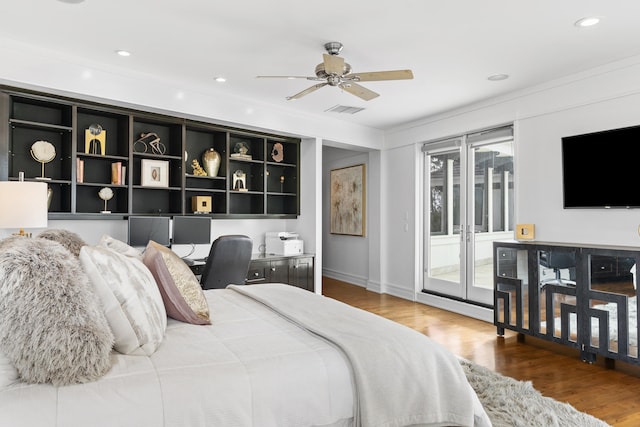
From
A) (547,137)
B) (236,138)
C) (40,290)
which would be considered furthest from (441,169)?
(40,290)

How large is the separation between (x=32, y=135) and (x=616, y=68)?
213 inches

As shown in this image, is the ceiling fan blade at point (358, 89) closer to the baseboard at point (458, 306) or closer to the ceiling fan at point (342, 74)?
the ceiling fan at point (342, 74)

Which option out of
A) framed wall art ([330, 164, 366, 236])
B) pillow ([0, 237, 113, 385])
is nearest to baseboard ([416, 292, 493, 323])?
framed wall art ([330, 164, 366, 236])

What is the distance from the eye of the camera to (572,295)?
338 centimetres

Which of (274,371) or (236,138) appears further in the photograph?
(236,138)

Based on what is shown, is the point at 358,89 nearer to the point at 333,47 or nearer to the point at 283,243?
the point at 333,47

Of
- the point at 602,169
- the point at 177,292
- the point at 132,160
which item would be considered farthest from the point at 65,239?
the point at 602,169

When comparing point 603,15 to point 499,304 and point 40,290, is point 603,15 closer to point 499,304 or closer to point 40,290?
point 499,304

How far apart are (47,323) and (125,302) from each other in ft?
1.13

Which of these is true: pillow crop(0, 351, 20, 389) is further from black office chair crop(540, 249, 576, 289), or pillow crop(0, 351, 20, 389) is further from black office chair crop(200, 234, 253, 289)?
black office chair crop(540, 249, 576, 289)

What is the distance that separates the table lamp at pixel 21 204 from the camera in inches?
109

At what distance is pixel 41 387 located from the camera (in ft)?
3.83

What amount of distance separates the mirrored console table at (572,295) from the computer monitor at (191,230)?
10.3 feet

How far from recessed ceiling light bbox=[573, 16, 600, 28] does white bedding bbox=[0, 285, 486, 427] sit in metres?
2.73
